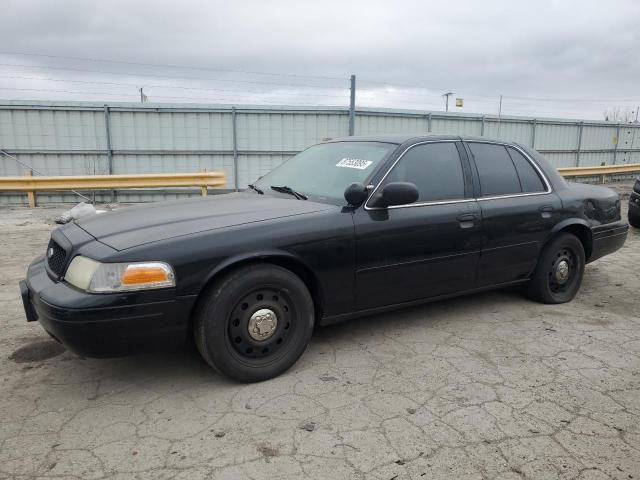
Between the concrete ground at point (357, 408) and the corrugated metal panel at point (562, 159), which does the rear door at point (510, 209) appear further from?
the corrugated metal panel at point (562, 159)

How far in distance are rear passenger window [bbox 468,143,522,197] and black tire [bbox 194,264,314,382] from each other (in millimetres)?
1920

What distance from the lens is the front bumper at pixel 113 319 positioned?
2.57 metres

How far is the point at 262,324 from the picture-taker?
297 cm

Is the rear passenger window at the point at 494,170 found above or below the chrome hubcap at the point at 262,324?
above

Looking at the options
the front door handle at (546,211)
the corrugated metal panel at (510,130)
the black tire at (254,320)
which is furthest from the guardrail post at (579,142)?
the black tire at (254,320)

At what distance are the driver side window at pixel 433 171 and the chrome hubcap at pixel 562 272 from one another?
1.38m

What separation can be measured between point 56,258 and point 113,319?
30.8 inches

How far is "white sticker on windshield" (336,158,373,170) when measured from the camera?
365 cm

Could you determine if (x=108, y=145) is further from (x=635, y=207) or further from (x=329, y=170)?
(x=635, y=207)

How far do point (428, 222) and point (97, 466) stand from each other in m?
2.55

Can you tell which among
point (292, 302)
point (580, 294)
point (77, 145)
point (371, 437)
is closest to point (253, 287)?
point (292, 302)

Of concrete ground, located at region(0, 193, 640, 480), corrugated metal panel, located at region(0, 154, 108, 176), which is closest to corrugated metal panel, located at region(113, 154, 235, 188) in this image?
corrugated metal panel, located at region(0, 154, 108, 176)

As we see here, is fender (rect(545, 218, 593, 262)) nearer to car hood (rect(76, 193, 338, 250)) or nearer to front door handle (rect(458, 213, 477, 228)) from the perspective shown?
front door handle (rect(458, 213, 477, 228))

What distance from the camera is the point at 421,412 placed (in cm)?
270
